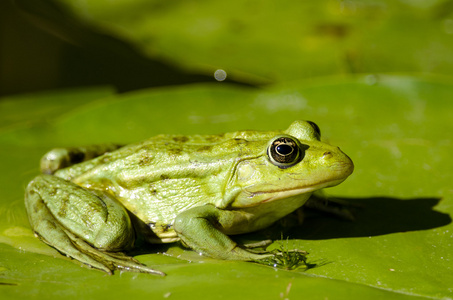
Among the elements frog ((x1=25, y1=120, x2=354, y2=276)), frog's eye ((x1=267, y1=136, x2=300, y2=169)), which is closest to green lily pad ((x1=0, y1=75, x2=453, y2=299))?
frog ((x1=25, y1=120, x2=354, y2=276))

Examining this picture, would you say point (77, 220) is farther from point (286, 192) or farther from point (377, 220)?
point (377, 220)

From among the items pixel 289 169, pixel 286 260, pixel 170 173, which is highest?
pixel 289 169

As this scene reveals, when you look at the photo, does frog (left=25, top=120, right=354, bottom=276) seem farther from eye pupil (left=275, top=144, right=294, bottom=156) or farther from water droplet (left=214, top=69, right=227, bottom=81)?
water droplet (left=214, top=69, right=227, bottom=81)

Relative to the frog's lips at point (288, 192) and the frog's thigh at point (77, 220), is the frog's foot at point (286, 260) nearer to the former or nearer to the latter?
the frog's lips at point (288, 192)

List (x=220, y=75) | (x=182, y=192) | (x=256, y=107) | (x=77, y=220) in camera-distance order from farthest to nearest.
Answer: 1. (x=220, y=75)
2. (x=256, y=107)
3. (x=182, y=192)
4. (x=77, y=220)

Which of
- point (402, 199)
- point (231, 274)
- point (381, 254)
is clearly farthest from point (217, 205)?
point (402, 199)

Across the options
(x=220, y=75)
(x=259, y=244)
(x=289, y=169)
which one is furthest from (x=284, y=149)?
(x=220, y=75)

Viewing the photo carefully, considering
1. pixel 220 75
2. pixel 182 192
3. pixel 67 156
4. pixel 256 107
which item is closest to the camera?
pixel 182 192
